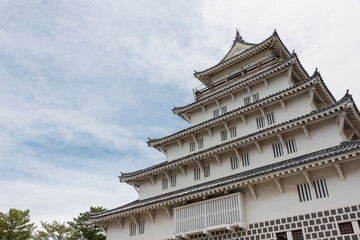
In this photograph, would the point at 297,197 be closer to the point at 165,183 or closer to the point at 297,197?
the point at 297,197

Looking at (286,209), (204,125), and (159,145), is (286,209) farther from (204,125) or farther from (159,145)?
(159,145)

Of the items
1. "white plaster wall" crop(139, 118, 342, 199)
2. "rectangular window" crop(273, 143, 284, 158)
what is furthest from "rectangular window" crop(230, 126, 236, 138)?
"rectangular window" crop(273, 143, 284, 158)

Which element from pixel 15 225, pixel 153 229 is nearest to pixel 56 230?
pixel 15 225

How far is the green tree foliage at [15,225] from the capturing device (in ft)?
136

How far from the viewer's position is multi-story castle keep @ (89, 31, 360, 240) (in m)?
15.5

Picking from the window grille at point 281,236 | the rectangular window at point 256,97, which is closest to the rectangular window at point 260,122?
the rectangular window at point 256,97

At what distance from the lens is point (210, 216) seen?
18703 millimetres

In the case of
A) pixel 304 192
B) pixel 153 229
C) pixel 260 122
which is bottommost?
pixel 153 229

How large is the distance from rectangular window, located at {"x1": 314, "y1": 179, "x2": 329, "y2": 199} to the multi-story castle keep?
5 centimetres

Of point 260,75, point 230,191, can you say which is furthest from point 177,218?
point 260,75

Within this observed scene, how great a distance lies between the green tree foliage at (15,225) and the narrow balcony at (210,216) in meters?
34.2

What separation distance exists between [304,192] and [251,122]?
8.15m

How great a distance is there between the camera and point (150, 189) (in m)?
26.2

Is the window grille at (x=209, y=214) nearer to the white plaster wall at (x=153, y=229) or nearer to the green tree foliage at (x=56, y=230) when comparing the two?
the white plaster wall at (x=153, y=229)
